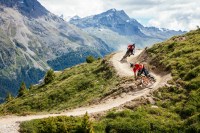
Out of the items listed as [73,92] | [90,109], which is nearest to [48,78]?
[73,92]

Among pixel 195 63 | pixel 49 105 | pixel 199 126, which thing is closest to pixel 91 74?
pixel 49 105

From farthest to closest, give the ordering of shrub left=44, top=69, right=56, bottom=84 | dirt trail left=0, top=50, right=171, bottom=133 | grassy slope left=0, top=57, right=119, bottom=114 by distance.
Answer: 1. shrub left=44, top=69, right=56, bottom=84
2. grassy slope left=0, top=57, right=119, bottom=114
3. dirt trail left=0, top=50, right=171, bottom=133

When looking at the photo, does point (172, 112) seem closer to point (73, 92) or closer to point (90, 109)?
point (90, 109)

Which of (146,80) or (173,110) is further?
(146,80)

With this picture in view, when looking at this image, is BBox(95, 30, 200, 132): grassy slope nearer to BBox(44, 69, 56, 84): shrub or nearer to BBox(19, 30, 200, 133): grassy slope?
BBox(19, 30, 200, 133): grassy slope

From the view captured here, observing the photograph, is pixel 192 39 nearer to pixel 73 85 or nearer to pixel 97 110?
pixel 73 85

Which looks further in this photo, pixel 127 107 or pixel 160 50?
pixel 160 50

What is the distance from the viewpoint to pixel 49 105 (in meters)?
61.5

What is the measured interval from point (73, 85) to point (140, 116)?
31476 mm

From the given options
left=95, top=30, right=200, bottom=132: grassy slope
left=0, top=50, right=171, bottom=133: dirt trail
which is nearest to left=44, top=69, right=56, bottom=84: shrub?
left=0, top=50, right=171, bottom=133: dirt trail

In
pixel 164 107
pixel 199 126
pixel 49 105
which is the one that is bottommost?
pixel 199 126

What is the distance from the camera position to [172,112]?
37.9 meters

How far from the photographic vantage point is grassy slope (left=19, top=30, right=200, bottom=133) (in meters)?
34.2

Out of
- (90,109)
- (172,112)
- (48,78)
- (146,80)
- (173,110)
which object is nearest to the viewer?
(172,112)
